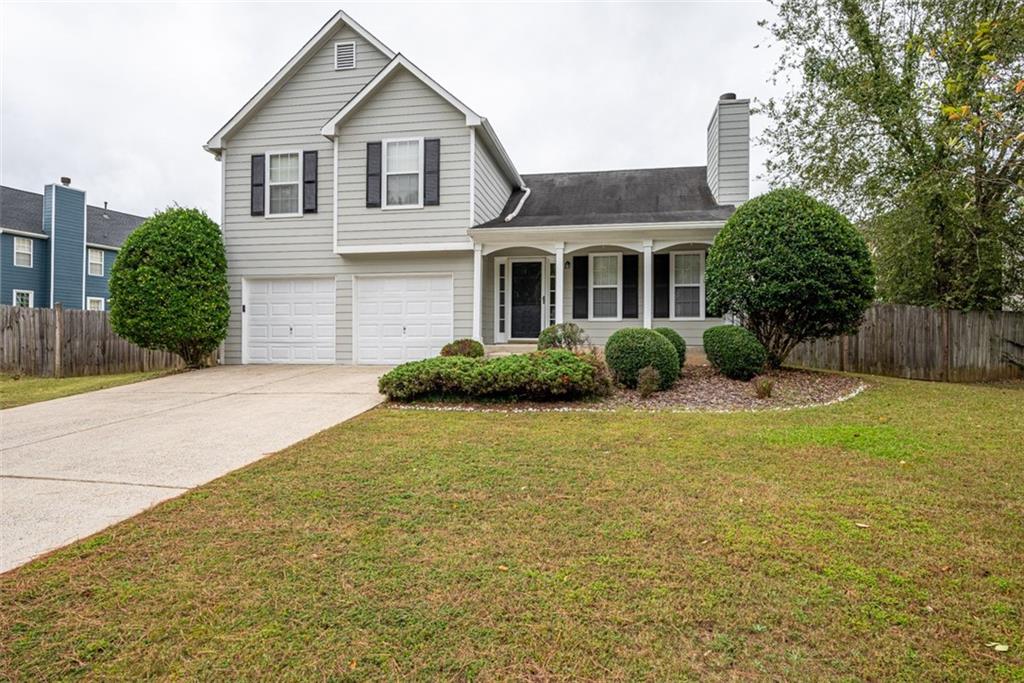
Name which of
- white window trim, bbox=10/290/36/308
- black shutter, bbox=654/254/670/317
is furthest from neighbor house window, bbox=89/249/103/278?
black shutter, bbox=654/254/670/317

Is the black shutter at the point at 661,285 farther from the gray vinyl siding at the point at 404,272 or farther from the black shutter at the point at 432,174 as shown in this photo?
the black shutter at the point at 432,174

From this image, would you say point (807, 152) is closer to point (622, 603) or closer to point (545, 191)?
point (545, 191)

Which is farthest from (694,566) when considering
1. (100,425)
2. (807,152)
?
(807,152)

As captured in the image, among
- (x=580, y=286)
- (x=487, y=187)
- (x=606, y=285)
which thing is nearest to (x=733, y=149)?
(x=606, y=285)

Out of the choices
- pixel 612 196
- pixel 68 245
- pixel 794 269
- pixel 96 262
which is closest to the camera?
pixel 794 269

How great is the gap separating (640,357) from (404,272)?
641 centimetres

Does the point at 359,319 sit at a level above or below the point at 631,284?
below

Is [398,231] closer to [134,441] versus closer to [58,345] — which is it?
[134,441]

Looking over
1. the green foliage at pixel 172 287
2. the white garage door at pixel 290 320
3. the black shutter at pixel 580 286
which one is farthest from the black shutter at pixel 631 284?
the green foliage at pixel 172 287

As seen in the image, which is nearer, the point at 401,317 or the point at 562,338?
the point at 562,338

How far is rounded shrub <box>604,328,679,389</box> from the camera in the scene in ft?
25.5

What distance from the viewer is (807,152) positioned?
474 inches

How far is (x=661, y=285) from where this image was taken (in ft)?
40.2

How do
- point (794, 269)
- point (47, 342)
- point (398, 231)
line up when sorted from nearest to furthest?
point (794, 269) < point (398, 231) < point (47, 342)
